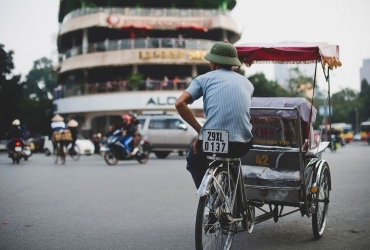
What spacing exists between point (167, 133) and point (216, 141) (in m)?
17.9

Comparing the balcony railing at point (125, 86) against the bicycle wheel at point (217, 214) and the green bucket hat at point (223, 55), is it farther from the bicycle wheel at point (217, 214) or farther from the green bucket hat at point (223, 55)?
the bicycle wheel at point (217, 214)

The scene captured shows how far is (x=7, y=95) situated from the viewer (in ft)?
129

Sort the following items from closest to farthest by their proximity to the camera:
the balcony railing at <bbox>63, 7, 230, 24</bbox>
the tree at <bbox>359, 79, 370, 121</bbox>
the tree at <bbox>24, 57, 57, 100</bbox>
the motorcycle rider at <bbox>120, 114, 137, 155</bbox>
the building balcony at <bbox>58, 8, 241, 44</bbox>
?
the motorcycle rider at <bbox>120, 114, 137, 155</bbox> → the building balcony at <bbox>58, 8, 241, 44</bbox> → the balcony railing at <bbox>63, 7, 230, 24</bbox> → the tree at <bbox>359, 79, 370, 121</bbox> → the tree at <bbox>24, 57, 57, 100</bbox>

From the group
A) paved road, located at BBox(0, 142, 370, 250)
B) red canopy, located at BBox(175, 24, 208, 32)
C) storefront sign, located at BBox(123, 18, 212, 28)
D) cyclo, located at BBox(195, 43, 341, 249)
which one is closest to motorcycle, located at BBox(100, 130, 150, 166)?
paved road, located at BBox(0, 142, 370, 250)

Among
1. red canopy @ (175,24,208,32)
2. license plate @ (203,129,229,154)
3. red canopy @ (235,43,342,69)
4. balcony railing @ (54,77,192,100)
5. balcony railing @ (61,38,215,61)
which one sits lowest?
license plate @ (203,129,229,154)

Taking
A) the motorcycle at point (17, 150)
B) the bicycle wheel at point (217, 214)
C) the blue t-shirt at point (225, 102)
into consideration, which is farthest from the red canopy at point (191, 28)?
the bicycle wheel at point (217, 214)

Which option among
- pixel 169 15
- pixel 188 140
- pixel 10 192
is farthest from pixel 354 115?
pixel 10 192

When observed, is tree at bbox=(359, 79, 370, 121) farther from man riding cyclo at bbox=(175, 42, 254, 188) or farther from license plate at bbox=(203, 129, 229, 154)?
license plate at bbox=(203, 129, 229, 154)

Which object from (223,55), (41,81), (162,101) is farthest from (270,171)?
(41,81)

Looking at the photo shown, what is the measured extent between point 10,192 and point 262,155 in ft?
18.3

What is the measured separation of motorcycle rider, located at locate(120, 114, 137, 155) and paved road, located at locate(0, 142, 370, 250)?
6.03m

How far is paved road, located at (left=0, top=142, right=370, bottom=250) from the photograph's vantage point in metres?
4.81

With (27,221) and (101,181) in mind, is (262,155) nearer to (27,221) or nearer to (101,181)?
(27,221)

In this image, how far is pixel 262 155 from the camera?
18.2 feet
